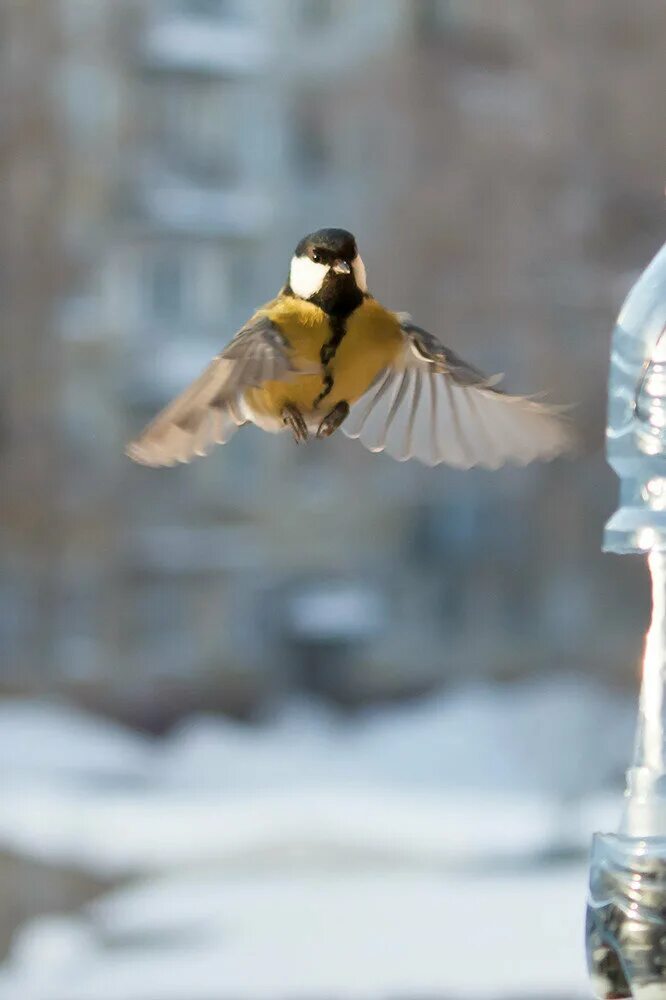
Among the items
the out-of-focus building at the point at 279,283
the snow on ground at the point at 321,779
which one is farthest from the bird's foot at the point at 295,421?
the out-of-focus building at the point at 279,283

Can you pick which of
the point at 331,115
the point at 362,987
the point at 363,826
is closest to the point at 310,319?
the point at 362,987

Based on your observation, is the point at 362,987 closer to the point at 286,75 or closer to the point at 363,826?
the point at 363,826

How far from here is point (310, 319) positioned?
0.71 m

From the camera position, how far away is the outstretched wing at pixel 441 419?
75 centimetres

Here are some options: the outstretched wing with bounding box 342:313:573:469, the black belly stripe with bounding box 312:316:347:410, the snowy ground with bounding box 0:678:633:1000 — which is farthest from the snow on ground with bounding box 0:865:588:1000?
the black belly stripe with bounding box 312:316:347:410

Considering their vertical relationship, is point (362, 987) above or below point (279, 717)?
below

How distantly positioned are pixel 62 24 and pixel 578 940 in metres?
2.81

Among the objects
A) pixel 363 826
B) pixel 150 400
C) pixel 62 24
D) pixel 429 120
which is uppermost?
pixel 62 24

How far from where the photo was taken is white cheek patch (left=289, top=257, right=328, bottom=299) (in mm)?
697

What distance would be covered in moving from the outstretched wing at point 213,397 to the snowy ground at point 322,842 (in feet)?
7.78

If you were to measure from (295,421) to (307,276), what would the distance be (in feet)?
0.24

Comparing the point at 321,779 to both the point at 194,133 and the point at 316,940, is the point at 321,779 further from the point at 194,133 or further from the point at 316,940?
the point at 194,133

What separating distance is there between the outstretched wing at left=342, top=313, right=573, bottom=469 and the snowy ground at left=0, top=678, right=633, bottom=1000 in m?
2.26

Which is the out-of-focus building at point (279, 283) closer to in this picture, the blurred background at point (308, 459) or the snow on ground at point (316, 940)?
the blurred background at point (308, 459)
